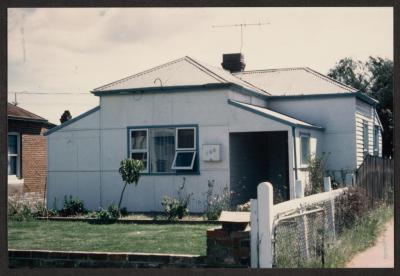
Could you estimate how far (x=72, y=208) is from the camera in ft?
52.3

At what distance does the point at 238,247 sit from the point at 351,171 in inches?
482

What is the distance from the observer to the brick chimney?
23.1 metres

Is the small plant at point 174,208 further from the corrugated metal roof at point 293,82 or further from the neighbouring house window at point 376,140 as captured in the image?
the neighbouring house window at point 376,140

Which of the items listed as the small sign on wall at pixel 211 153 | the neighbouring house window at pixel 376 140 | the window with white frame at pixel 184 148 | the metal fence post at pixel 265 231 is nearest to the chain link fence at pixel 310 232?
the metal fence post at pixel 265 231

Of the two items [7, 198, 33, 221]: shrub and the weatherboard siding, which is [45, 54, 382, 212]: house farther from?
[7, 198, 33, 221]: shrub

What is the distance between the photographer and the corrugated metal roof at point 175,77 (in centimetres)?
1623

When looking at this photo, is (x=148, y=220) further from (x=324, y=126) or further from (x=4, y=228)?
(x=324, y=126)

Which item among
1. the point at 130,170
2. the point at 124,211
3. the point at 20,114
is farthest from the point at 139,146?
the point at 20,114

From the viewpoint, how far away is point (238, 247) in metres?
6.82

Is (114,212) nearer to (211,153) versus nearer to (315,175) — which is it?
(211,153)

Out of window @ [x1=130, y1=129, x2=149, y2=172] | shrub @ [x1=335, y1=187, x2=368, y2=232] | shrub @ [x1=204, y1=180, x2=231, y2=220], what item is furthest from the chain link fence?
window @ [x1=130, y1=129, x2=149, y2=172]

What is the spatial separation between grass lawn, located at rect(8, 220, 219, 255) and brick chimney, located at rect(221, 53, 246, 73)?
11648 millimetres

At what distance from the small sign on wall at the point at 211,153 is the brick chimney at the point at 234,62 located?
830 centimetres

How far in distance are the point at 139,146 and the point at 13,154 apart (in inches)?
280
